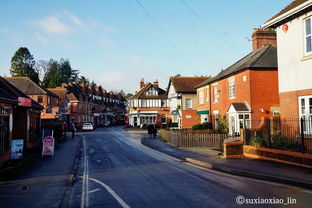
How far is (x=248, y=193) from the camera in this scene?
28.0 feet

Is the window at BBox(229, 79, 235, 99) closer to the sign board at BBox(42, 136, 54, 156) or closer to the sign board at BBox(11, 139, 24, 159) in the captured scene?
the sign board at BBox(42, 136, 54, 156)

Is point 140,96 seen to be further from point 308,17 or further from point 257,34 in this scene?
point 308,17

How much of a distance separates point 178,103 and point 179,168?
102ft

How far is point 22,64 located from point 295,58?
8679 cm

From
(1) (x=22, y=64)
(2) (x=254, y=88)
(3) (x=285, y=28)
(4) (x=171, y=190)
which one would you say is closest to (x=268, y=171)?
(4) (x=171, y=190)

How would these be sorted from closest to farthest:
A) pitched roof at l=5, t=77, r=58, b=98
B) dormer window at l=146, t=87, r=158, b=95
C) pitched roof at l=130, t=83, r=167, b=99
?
pitched roof at l=5, t=77, r=58, b=98 → pitched roof at l=130, t=83, r=167, b=99 → dormer window at l=146, t=87, r=158, b=95

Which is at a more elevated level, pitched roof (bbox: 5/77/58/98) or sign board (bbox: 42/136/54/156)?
pitched roof (bbox: 5/77/58/98)

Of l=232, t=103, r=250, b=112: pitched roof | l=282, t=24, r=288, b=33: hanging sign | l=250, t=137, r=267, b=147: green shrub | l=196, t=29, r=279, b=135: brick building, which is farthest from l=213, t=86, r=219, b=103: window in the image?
l=282, t=24, r=288, b=33: hanging sign

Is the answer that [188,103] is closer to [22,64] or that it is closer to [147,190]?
[147,190]

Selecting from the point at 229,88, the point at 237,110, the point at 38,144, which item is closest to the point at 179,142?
the point at 237,110

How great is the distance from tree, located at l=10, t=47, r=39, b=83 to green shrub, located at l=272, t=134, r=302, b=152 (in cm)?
8356

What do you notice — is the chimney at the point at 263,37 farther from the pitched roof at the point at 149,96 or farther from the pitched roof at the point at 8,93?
the pitched roof at the point at 149,96

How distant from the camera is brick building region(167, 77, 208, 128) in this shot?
40.9 meters

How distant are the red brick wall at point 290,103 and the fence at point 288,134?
1.43 feet
